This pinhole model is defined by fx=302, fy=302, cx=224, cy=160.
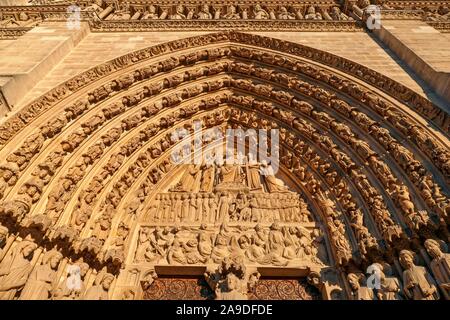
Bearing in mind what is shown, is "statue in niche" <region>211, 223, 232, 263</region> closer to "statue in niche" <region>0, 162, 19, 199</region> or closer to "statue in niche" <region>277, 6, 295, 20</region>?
"statue in niche" <region>0, 162, 19, 199</region>

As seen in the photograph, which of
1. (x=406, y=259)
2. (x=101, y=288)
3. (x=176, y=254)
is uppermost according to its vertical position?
(x=406, y=259)

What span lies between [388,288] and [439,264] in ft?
2.35

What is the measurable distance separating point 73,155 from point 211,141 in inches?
131

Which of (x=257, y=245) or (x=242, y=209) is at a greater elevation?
(x=242, y=209)

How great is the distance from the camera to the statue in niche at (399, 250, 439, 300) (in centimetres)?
376

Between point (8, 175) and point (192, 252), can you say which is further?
point (192, 252)

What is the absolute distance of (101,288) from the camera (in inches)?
181

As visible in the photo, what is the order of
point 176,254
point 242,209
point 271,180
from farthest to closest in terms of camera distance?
point 271,180, point 242,209, point 176,254

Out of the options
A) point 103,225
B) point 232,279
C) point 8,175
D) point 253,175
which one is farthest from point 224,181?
point 8,175

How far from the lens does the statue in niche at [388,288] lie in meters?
4.09

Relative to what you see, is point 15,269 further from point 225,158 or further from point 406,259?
point 406,259

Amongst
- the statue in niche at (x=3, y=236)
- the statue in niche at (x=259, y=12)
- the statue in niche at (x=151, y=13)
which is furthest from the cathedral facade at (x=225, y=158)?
the statue in niche at (x=151, y=13)

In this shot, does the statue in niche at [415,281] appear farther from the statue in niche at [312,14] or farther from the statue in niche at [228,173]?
the statue in niche at [312,14]

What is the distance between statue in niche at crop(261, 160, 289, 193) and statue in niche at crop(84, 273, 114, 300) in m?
3.63
